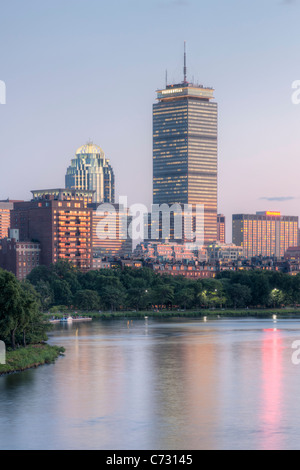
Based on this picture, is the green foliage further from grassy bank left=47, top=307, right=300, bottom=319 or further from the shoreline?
grassy bank left=47, top=307, right=300, bottom=319

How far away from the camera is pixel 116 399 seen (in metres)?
63.4

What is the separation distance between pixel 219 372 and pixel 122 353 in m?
19.6

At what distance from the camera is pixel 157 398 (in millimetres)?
63875

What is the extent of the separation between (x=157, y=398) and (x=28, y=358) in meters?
19.4

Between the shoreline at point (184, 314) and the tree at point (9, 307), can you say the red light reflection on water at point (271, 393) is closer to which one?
the tree at point (9, 307)

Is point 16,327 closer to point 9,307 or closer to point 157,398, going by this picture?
point 9,307

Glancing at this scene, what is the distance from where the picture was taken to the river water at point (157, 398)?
49719 millimetres

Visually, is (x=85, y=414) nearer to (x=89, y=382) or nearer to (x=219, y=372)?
(x=89, y=382)

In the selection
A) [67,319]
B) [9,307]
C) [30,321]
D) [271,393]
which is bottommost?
[67,319]

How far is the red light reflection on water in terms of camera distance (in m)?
50.2

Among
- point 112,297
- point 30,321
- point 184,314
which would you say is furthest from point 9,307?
point 112,297

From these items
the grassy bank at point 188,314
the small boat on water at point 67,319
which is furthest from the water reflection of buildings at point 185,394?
the grassy bank at point 188,314

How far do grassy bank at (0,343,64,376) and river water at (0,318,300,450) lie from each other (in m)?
1.19

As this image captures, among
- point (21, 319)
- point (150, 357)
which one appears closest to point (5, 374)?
point (21, 319)
